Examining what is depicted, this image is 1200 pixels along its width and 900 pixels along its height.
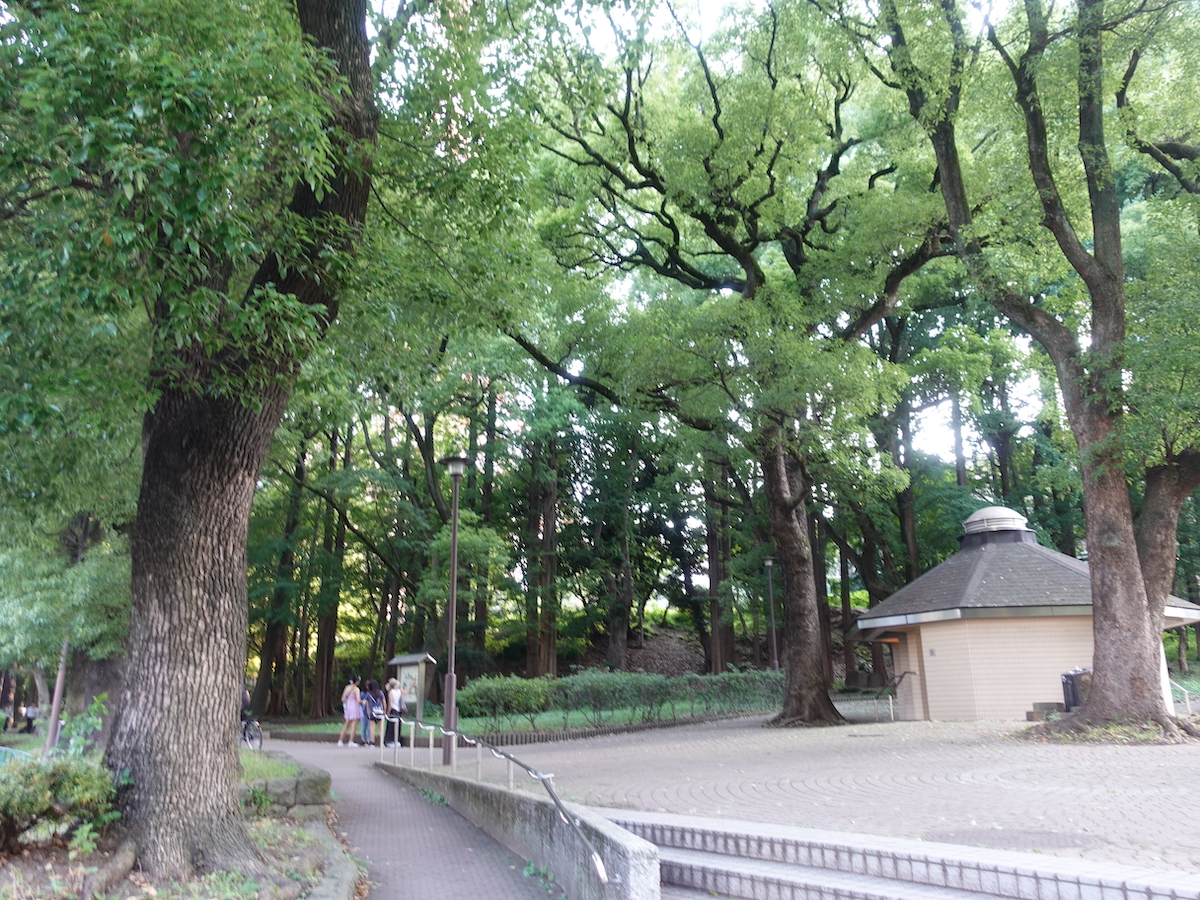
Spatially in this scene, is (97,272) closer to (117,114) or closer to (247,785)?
(117,114)

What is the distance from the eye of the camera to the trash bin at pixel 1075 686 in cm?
1620

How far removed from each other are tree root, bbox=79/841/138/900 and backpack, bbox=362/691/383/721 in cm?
1506

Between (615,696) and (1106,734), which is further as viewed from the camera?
(615,696)

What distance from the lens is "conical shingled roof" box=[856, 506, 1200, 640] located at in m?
18.5

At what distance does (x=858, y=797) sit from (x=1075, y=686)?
10.1m

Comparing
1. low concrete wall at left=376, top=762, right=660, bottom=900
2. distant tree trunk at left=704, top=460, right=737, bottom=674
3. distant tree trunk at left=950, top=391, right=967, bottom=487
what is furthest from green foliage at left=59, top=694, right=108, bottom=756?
distant tree trunk at left=950, top=391, right=967, bottom=487

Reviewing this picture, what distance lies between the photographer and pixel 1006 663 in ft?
61.0

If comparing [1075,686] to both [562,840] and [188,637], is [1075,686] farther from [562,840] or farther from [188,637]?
[188,637]

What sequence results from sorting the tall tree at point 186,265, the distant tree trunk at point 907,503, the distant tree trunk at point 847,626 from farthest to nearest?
the distant tree trunk at point 847,626 < the distant tree trunk at point 907,503 < the tall tree at point 186,265

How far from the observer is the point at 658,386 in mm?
18078

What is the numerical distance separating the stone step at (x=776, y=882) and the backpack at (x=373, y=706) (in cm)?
1525

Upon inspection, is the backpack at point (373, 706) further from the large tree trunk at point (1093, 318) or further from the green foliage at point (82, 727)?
the large tree trunk at point (1093, 318)

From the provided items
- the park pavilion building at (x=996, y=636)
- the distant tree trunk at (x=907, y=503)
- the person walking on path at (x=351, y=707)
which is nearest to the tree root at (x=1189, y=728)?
the park pavilion building at (x=996, y=636)

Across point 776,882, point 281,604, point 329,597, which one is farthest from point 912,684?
point 281,604
